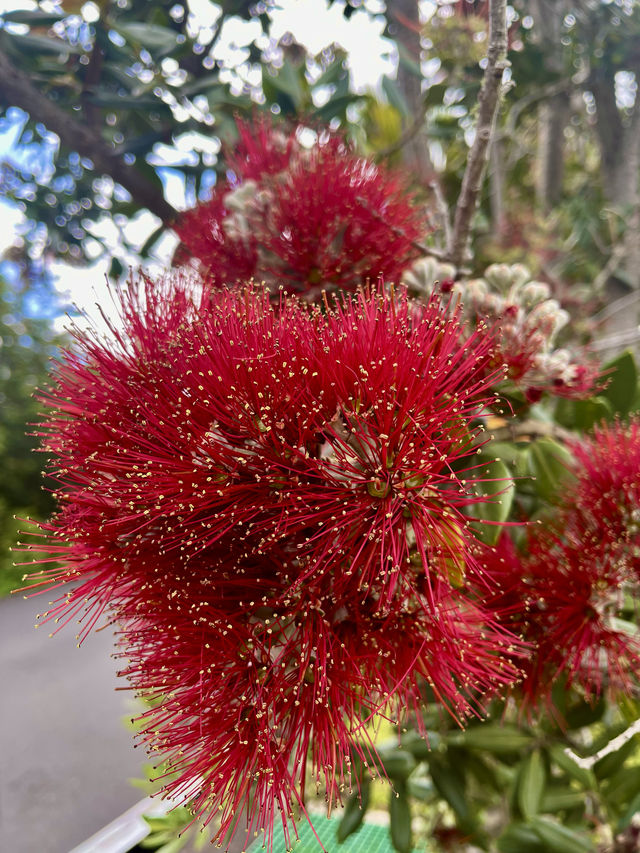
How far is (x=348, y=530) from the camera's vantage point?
0.41 metres

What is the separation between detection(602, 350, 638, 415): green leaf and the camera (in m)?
0.70

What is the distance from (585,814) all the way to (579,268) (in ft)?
5.08

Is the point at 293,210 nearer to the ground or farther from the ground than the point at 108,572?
farther from the ground

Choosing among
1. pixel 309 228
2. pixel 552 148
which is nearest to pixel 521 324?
pixel 309 228

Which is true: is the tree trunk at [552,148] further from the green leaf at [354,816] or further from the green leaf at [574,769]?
the green leaf at [354,816]

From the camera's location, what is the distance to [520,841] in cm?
69

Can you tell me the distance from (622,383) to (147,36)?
0.88 m

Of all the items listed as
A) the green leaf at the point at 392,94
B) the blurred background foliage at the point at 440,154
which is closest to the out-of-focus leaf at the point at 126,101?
the blurred background foliage at the point at 440,154

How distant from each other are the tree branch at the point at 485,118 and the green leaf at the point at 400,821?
2.31 ft

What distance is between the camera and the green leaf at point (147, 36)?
80 centimetres

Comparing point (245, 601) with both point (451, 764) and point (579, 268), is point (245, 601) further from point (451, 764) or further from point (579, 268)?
point (579, 268)

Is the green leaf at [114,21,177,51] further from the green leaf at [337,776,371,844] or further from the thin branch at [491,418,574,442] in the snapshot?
the green leaf at [337,776,371,844]

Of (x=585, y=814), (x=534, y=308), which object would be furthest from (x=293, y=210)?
(x=585, y=814)

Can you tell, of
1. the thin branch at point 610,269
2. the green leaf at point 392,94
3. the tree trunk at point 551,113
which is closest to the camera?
the green leaf at point 392,94
